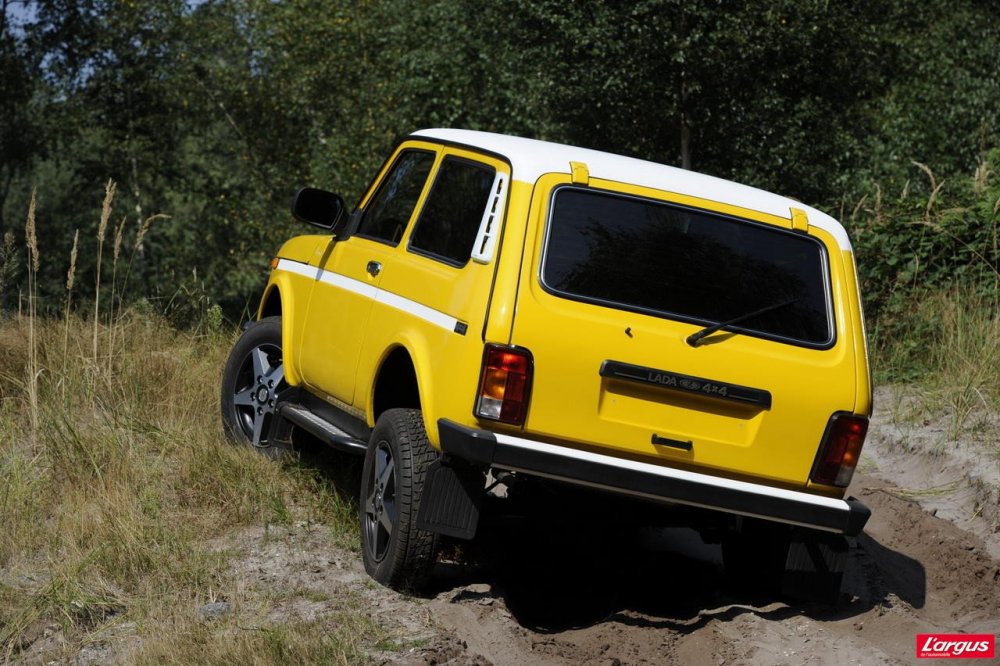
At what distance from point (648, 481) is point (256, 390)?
9.90ft

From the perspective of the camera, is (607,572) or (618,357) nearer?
(618,357)

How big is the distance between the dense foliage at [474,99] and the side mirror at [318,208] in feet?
11.3

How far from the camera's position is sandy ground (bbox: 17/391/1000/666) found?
4602 mm

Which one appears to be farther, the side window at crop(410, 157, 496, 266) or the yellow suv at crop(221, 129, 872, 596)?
the side window at crop(410, 157, 496, 266)

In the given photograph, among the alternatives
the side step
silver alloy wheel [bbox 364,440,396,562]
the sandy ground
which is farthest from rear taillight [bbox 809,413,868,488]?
the side step

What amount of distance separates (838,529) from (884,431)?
400 cm

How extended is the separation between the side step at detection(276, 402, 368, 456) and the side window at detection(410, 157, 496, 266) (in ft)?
3.01

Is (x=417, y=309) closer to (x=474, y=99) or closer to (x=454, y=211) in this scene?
(x=454, y=211)

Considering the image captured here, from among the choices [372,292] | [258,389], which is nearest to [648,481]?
[372,292]

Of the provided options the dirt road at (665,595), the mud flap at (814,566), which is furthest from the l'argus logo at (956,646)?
the mud flap at (814,566)

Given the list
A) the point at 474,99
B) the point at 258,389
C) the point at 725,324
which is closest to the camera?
the point at 725,324

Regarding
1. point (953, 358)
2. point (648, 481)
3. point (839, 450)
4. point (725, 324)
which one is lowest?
point (953, 358)

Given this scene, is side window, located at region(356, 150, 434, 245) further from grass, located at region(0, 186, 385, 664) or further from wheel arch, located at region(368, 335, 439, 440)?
grass, located at region(0, 186, 385, 664)

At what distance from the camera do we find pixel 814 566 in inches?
201
